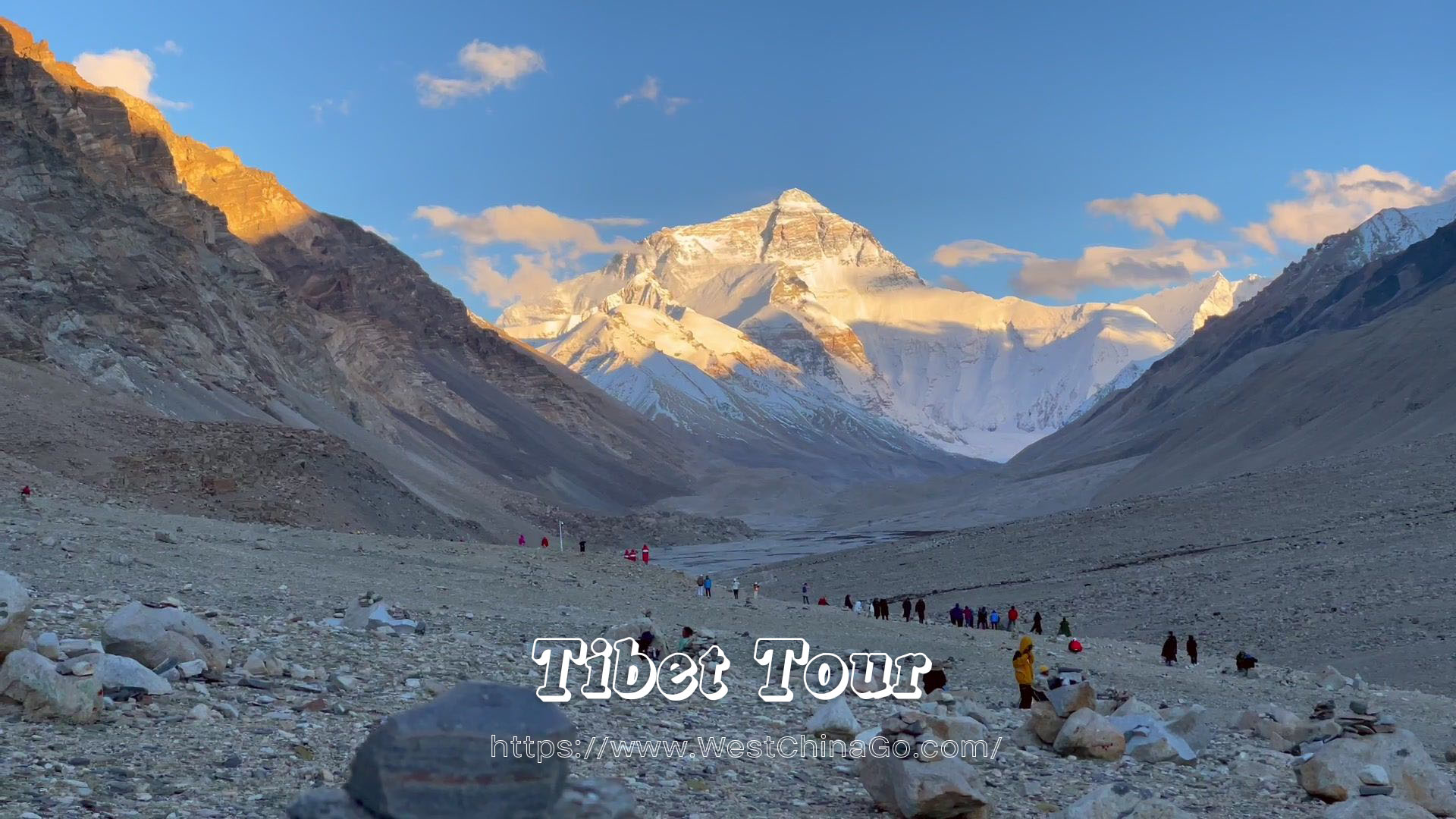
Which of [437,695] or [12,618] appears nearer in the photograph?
[12,618]

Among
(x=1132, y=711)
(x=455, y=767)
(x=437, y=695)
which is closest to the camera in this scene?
(x=455, y=767)

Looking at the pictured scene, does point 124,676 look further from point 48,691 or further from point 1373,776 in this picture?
point 1373,776

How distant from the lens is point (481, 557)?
2805 centimetres

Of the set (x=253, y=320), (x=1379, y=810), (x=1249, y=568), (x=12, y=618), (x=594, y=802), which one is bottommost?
(x=1379, y=810)

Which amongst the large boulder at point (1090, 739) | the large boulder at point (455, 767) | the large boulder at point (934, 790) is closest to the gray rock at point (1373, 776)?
the large boulder at point (1090, 739)

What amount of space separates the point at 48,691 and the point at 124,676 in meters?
0.76

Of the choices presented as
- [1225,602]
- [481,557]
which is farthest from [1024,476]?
[481,557]

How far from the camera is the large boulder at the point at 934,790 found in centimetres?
795

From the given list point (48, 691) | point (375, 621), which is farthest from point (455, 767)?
point (375, 621)

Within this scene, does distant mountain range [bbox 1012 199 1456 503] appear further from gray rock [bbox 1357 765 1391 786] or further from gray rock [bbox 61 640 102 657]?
gray rock [bbox 61 640 102 657]

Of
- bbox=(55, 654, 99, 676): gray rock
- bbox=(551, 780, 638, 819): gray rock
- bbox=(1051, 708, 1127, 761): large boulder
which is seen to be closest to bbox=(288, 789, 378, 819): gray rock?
bbox=(551, 780, 638, 819): gray rock

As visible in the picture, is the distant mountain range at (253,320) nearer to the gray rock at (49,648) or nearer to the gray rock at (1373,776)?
the gray rock at (49,648)

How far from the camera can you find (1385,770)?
31.7 feet

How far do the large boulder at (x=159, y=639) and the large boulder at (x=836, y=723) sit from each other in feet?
15.4
